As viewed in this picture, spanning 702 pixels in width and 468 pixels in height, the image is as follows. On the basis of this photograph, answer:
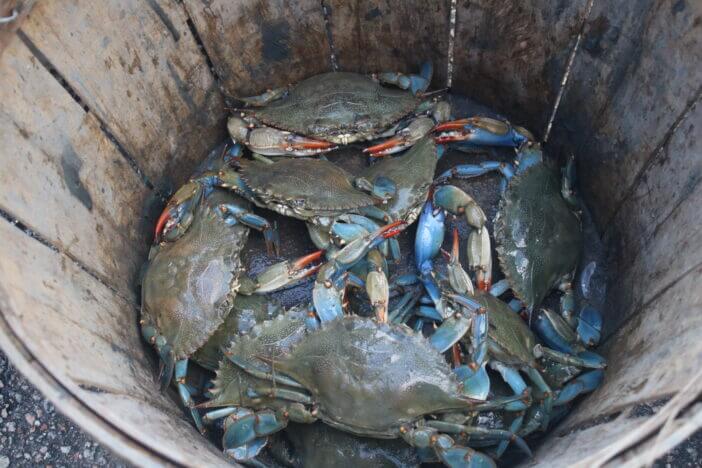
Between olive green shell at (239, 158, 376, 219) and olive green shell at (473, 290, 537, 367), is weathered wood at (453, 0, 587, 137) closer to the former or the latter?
olive green shell at (239, 158, 376, 219)

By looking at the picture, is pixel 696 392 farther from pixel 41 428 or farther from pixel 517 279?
pixel 41 428

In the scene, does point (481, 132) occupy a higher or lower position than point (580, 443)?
lower

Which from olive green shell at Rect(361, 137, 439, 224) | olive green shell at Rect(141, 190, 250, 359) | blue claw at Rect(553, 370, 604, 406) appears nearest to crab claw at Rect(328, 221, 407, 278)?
olive green shell at Rect(361, 137, 439, 224)

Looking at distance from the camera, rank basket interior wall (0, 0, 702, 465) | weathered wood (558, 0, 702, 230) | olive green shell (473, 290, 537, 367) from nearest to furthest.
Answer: basket interior wall (0, 0, 702, 465) → weathered wood (558, 0, 702, 230) → olive green shell (473, 290, 537, 367)

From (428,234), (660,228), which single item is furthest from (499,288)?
(660,228)

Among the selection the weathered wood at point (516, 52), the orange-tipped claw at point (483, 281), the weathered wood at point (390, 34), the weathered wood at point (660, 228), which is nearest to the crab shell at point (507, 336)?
the orange-tipped claw at point (483, 281)

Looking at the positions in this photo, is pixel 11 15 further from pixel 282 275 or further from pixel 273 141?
pixel 282 275
